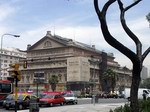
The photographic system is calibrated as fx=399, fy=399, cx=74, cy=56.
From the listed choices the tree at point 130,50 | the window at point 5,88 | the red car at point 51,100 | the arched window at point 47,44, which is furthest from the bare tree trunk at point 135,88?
the arched window at point 47,44

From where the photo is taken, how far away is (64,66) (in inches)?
5507

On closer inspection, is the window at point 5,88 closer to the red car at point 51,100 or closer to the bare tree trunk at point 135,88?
the red car at point 51,100

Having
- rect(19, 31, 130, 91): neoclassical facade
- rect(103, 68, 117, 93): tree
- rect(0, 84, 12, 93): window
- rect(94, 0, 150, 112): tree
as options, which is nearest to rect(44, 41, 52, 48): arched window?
rect(19, 31, 130, 91): neoclassical facade

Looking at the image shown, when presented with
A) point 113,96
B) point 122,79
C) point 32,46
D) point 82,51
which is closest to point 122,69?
point 122,79

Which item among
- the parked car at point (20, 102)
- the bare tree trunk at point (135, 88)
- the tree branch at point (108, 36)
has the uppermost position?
the tree branch at point (108, 36)

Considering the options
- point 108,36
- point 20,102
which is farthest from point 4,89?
point 108,36

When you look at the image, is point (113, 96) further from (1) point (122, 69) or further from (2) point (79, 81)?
(1) point (122, 69)

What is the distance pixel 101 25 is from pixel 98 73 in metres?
136

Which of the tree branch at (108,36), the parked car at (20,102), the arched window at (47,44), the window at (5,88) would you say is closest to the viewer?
the tree branch at (108,36)

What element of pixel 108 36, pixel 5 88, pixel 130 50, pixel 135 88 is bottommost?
pixel 135 88

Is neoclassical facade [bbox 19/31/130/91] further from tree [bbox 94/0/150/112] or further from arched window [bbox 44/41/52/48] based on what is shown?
tree [bbox 94/0/150/112]

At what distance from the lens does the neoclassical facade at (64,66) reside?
439ft

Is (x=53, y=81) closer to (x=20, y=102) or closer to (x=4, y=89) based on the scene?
(x=4, y=89)

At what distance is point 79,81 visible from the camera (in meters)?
131
